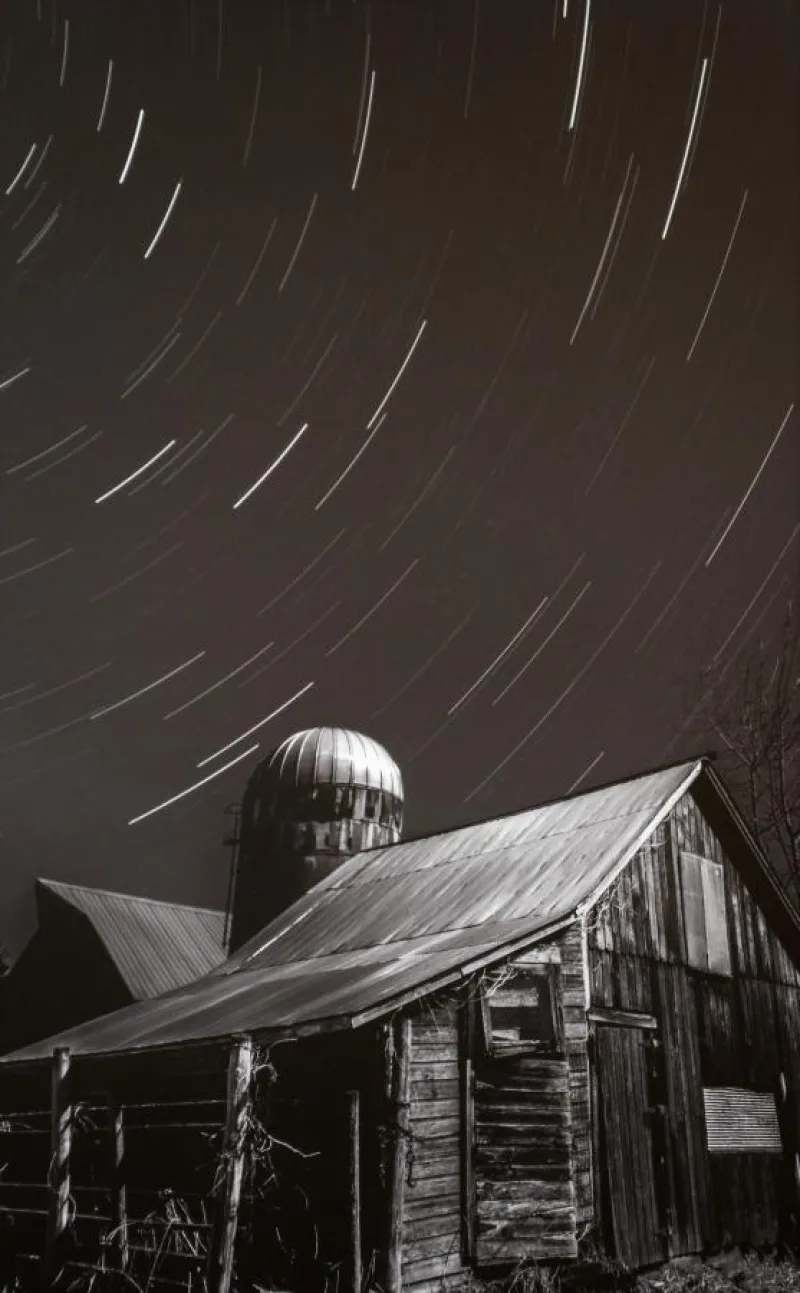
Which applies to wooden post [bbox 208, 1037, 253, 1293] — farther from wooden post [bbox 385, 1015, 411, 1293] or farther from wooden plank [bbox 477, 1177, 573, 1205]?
wooden plank [bbox 477, 1177, 573, 1205]

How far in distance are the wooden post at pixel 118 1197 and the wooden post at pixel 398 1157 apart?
129 inches

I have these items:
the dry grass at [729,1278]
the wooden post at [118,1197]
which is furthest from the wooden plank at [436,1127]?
the wooden post at [118,1197]

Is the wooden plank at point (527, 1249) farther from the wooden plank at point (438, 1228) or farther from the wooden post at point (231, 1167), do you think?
the wooden post at point (231, 1167)

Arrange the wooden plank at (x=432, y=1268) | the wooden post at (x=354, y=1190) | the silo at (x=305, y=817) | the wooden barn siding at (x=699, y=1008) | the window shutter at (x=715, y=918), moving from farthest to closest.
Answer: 1. the silo at (x=305, y=817)
2. the window shutter at (x=715, y=918)
3. the wooden barn siding at (x=699, y=1008)
4. the wooden plank at (x=432, y=1268)
5. the wooden post at (x=354, y=1190)

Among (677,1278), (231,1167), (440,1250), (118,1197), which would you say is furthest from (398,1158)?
(677,1278)

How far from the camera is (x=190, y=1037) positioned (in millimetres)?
11672

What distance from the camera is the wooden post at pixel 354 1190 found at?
10.1 metres

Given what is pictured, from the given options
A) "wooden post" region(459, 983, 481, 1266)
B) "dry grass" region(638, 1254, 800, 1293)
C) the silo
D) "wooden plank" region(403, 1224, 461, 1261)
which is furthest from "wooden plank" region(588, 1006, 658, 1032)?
the silo

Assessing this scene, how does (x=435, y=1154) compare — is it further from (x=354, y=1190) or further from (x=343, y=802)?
(x=343, y=802)

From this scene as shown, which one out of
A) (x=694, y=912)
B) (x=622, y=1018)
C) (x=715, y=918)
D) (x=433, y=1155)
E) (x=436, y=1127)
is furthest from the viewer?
(x=715, y=918)

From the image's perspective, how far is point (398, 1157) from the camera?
10.3 meters

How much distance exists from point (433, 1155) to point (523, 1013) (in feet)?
6.52

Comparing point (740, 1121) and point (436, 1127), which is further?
point (740, 1121)

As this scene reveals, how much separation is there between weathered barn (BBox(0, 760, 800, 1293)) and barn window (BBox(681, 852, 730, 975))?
0.18ft
